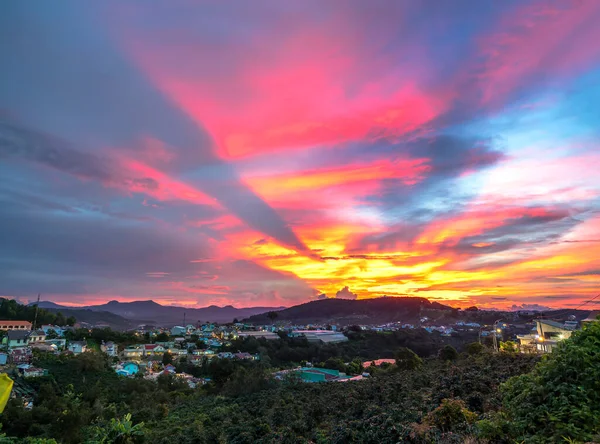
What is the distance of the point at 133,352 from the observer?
6166 centimetres

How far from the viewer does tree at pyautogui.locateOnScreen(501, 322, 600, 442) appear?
5059 mm

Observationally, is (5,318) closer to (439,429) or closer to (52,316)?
(52,316)

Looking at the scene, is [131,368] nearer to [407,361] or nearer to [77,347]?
[77,347]

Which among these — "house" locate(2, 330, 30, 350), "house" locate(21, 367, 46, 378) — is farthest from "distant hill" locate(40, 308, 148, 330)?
"house" locate(21, 367, 46, 378)

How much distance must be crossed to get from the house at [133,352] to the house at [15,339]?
1408cm

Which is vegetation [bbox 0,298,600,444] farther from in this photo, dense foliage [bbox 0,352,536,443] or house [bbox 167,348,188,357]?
house [bbox 167,348,188,357]

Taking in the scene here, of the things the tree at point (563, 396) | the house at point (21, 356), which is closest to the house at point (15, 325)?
the house at point (21, 356)

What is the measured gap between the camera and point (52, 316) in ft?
266

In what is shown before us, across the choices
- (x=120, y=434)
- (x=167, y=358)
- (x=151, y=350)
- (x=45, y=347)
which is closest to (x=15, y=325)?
(x=45, y=347)

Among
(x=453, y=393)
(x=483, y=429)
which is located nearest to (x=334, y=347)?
(x=453, y=393)

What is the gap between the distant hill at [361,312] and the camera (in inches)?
6599

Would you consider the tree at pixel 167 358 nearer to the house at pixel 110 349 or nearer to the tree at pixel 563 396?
the house at pixel 110 349

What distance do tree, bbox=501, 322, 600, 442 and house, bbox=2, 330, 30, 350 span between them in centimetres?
6646

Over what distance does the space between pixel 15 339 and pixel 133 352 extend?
17.3m
